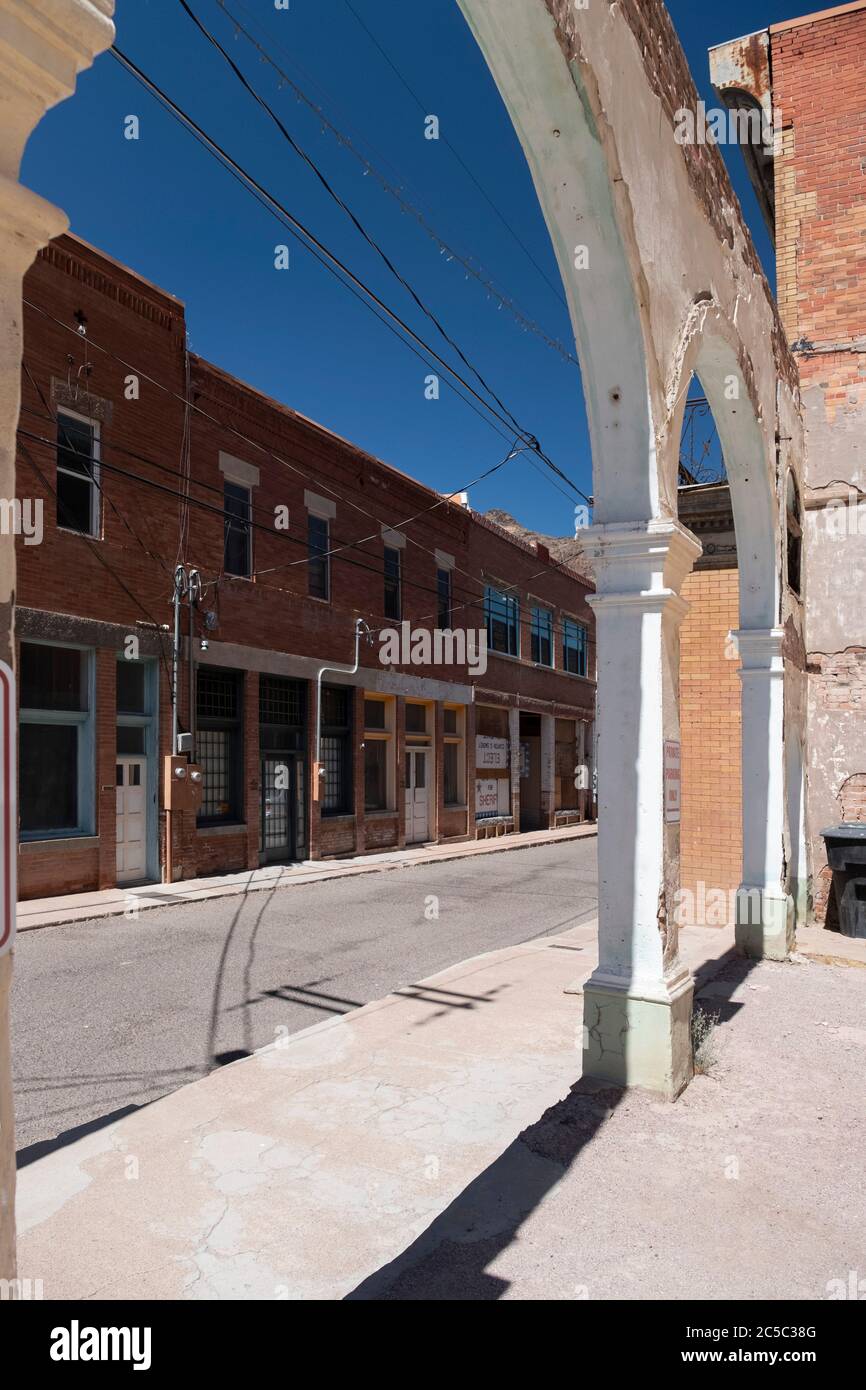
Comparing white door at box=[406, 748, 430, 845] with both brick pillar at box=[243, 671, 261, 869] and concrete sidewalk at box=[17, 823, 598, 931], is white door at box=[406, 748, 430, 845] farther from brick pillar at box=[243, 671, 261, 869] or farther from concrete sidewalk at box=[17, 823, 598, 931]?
brick pillar at box=[243, 671, 261, 869]

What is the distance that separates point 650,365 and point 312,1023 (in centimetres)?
478

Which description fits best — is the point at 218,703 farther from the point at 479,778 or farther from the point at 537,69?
the point at 537,69

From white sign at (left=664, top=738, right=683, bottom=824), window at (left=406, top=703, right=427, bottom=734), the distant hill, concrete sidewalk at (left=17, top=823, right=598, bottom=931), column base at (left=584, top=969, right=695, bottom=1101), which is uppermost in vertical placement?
the distant hill

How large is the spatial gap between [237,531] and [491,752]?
10.7m

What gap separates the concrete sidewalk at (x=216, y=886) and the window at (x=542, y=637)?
7314mm

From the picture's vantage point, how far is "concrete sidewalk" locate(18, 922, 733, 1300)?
3180mm

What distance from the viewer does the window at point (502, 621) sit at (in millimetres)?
23312

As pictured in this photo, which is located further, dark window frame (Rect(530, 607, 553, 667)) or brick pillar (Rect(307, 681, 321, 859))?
dark window frame (Rect(530, 607, 553, 667))

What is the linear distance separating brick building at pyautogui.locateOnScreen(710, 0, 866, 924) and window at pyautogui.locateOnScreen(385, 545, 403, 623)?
963 cm

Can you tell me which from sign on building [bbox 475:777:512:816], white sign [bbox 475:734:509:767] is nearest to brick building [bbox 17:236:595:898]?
sign on building [bbox 475:777:512:816]

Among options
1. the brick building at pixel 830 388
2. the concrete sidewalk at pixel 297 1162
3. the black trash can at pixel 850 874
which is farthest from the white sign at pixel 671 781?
the brick building at pixel 830 388

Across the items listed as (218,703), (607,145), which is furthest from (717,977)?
(218,703)

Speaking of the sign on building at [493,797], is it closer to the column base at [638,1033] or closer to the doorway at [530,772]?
the doorway at [530,772]

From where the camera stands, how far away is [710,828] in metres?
9.88
